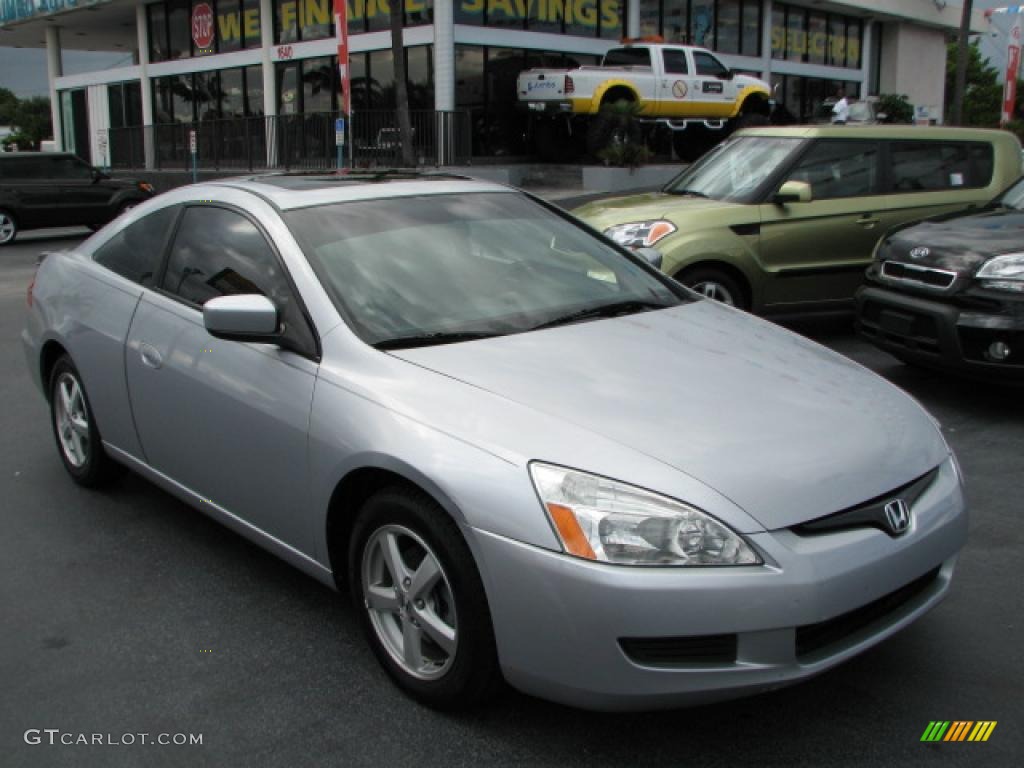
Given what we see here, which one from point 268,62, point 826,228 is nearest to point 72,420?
point 826,228

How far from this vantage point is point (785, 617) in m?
2.58

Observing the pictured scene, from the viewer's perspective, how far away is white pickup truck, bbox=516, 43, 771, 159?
20.6 metres

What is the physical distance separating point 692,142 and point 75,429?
20362 millimetres

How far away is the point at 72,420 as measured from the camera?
16.5ft

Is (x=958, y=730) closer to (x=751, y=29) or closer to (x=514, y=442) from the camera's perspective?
(x=514, y=442)

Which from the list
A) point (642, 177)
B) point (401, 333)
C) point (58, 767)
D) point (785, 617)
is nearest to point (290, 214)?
point (401, 333)

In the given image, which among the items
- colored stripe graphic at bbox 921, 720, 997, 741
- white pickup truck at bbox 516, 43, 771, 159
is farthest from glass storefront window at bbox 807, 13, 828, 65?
colored stripe graphic at bbox 921, 720, 997, 741

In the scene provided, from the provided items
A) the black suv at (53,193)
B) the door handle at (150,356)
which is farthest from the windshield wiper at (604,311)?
the black suv at (53,193)

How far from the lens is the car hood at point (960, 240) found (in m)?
6.17

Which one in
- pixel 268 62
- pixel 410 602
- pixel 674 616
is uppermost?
pixel 268 62

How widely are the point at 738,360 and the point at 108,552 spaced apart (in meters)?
2.71

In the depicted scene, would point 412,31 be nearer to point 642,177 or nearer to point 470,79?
point 470,79

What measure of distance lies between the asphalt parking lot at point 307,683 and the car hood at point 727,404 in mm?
673

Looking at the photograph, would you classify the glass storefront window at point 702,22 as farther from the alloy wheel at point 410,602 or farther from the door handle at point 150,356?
the alloy wheel at point 410,602
